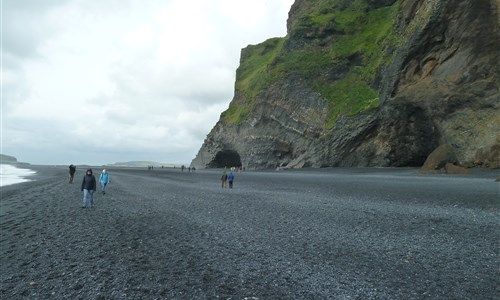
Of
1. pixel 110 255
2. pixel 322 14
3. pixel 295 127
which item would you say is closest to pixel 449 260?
pixel 110 255

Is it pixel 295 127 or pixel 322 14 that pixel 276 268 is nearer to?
pixel 295 127

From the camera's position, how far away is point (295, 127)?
233ft

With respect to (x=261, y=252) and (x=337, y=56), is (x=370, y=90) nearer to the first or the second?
(x=337, y=56)

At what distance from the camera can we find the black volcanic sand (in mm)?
7516

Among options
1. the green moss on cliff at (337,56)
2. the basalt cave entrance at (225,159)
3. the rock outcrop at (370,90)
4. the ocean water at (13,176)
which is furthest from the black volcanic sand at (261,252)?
the basalt cave entrance at (225,159)

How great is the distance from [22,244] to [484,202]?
22.7 meters

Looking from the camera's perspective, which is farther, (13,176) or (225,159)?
(225,159)

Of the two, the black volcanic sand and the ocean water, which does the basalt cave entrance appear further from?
the black volcanic sand

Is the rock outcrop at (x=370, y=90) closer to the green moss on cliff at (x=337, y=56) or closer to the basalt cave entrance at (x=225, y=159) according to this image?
the green moss on cliff at (x=337, y=56)

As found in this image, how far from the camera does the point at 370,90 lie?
6206 centimetres

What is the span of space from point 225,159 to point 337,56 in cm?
4938

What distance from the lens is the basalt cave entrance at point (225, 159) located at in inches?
3880

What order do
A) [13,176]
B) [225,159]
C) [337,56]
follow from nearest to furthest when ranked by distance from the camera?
[13,176] → [337,56] → [225,159]

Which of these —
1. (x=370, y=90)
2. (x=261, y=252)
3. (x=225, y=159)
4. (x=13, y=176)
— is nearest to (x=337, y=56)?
(x=370, y=90)
